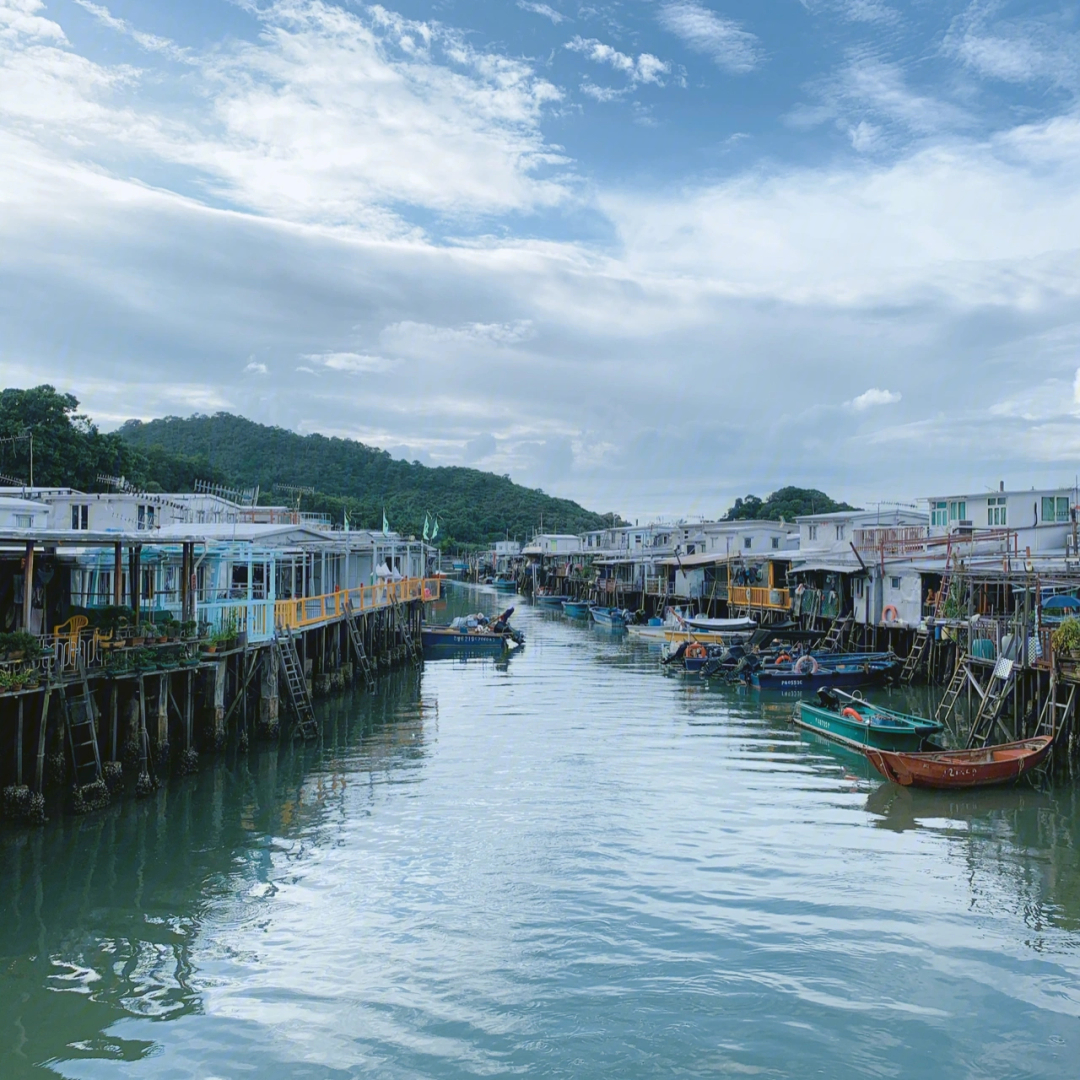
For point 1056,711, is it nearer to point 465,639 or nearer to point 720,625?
point 720,625

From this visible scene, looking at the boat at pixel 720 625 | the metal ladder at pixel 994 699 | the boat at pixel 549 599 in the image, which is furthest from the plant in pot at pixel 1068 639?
the boat at pixel 549 599

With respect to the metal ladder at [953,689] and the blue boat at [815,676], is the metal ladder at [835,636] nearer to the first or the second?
the blue boat at [815,676]

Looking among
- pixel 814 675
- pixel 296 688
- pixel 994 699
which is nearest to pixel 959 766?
pixel 994 699

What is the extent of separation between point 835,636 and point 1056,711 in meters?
18.8

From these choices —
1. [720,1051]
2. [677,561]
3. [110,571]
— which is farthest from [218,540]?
[677,561]

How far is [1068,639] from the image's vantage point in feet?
68.6

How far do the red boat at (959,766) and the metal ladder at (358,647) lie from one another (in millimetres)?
20904

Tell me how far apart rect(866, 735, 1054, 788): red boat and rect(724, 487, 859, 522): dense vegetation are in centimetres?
7782

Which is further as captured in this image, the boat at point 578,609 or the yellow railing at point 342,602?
the boat at point 578,609

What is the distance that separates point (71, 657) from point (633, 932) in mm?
11933

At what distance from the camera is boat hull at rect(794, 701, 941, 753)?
2270 cm

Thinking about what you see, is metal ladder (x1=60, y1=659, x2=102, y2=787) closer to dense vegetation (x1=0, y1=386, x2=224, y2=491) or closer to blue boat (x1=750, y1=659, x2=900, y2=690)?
blue boat (x1=750, y1=659, x2=900, y2=690)

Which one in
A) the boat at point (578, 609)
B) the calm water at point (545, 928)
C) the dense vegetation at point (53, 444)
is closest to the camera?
the calm water at point (545, 928)

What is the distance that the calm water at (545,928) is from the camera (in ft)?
33.3
